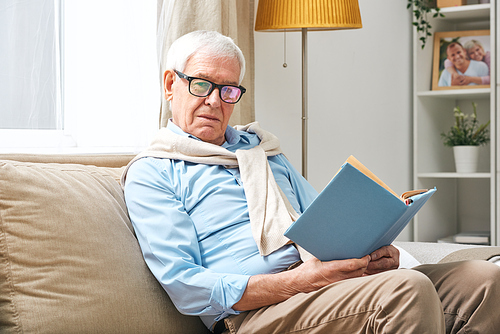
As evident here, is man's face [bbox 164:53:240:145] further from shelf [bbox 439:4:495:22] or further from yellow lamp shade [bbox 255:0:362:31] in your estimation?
shelf [bbox 439:4:495:22]

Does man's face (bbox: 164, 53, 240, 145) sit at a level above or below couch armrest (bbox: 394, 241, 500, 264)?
above

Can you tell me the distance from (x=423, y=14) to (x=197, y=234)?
2.41 m

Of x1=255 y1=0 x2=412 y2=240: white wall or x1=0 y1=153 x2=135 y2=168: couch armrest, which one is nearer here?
x1=0 y1=153 x2=135 y2=168: couch armrest

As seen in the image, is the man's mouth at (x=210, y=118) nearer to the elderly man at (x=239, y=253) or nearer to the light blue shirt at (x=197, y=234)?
the elderly man at (x=239, y=253)

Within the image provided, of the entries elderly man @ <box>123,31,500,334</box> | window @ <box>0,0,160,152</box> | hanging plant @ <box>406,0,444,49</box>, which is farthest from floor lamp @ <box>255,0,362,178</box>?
hanging plant @ <box>406,0,444,49</box>

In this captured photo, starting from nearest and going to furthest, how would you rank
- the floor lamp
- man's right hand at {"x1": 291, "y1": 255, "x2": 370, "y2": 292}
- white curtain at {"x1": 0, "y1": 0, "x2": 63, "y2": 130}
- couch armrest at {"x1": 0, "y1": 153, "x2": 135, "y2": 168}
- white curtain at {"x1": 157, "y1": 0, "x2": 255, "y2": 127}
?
man's right hand at {"x1": 291, "y1": 255, "x2": 370, "y2": 292}
couch armrest at {"x1": 0, "y1": 153, "x2": 135, "y2": 168}
white curtain at {"x1": 0, "y1": 0, "x2": 63, "y2": 130}
white curtain at {"x1": 157, "y1": 0, "x2": 255, "y2": 127}
the floor lamp

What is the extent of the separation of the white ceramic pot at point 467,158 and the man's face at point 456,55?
1.59 ft

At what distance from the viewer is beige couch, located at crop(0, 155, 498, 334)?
3.39 feet

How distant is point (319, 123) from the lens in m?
2.80

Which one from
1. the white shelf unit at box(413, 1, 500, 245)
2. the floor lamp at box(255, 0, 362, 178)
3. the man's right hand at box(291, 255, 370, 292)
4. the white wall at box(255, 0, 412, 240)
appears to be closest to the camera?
the man's right hand at box(291, 255, 370, 292)

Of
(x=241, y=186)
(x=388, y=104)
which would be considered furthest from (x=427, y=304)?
(x=388, y=104)

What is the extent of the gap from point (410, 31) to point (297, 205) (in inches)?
82.3

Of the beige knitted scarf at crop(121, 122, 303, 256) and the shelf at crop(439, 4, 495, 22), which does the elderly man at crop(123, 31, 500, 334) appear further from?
the shelf at crop(439, 4, 495, 22)

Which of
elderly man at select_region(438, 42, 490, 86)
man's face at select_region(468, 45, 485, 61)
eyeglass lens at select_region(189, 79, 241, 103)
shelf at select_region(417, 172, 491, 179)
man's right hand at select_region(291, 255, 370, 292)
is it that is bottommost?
man's right hand at select_region(291, 255, 370, 292)
